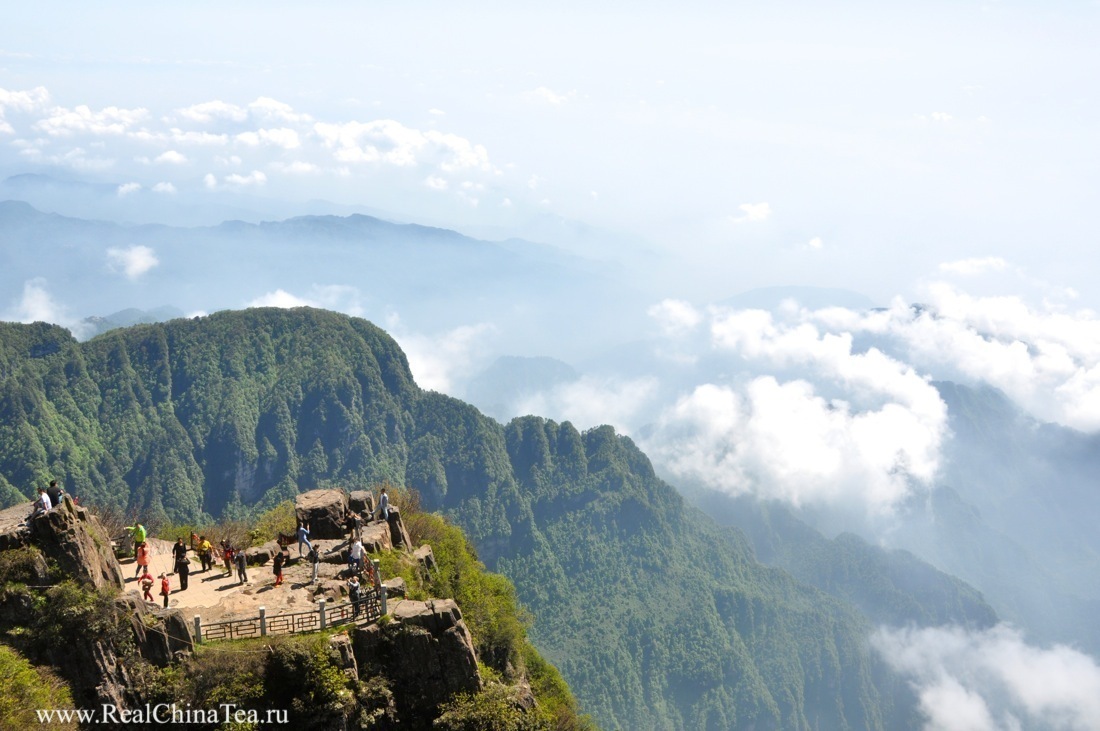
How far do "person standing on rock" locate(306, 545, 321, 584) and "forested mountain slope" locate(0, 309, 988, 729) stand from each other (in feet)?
406

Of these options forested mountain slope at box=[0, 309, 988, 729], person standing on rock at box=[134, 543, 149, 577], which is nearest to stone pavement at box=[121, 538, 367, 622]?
person standing on rock at box=[134, 543, 149, 577]

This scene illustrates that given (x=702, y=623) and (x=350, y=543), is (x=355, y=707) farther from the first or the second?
(x=702, y=623)

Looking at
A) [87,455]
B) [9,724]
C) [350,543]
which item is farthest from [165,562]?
[87,455]

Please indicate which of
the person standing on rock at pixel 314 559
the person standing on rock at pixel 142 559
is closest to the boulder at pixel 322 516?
the person standing on rock at pixel 314 559

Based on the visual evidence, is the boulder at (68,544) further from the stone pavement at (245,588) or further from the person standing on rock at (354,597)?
the person standing on rock at (354,597)

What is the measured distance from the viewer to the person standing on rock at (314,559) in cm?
3166

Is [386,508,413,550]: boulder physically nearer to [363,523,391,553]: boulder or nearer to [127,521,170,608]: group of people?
[363,523,391,553]: boulder

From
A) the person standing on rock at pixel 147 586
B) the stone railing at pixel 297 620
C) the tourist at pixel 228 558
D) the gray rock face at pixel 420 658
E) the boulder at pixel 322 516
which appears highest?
the boulder at pixel 322 516

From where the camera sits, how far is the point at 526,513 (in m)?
192

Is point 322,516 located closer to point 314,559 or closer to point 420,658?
point 314,559

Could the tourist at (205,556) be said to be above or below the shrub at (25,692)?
above

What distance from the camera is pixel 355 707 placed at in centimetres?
2583

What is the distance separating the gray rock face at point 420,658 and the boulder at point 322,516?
37.8 feet

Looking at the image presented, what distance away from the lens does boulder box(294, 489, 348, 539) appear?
38125mm
